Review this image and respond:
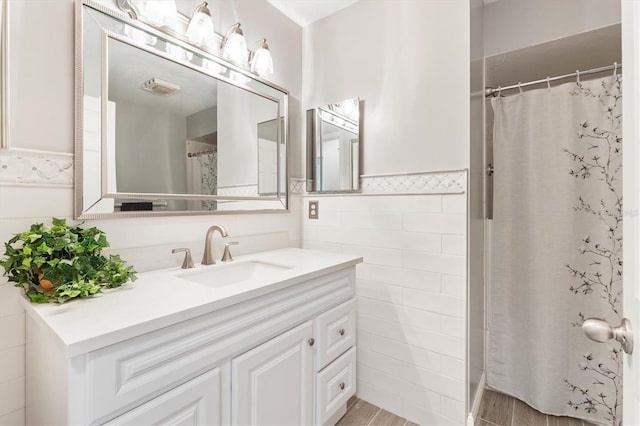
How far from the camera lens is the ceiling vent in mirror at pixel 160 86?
1.29m

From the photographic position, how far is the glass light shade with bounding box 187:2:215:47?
1385 millimetres

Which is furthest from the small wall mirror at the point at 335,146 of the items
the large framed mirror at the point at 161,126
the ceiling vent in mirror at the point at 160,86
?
the ceiling vent in mirror at the point at 160,86

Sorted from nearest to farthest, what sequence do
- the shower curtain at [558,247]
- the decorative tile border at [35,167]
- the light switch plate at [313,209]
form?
the decorative tile border at [35,167] → the shower curtain at [558,247] → the light switch plate at [313,209]

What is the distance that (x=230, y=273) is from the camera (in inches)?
57.9

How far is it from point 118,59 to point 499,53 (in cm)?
206

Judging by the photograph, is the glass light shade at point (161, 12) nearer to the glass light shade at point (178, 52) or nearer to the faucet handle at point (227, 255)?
the glass light shade at point (178, 52)

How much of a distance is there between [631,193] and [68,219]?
5.14ft

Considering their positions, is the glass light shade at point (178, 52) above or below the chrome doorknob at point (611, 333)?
above

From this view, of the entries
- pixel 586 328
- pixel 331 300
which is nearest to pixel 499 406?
pixel 331 300

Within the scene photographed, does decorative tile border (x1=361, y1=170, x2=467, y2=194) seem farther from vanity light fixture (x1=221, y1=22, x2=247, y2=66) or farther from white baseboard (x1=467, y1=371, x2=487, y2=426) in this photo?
white baseboard (x1=467, y1=371, x2=487, y2=426)

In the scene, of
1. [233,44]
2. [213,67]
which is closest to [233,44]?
[233,44]

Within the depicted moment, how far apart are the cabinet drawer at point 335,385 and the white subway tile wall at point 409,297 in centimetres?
31

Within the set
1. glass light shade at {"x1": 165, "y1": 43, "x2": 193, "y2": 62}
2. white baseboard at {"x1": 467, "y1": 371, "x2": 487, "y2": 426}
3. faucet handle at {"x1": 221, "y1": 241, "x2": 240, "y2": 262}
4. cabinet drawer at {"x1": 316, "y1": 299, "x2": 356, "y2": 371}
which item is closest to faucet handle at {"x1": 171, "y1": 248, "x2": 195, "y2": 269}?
faucet handle at {"x1": 221, "y1": 241, "x2": 240, "y2": 262}

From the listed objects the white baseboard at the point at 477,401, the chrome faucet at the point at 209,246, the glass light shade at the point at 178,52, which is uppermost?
the glass light shade at the point at 178,52
